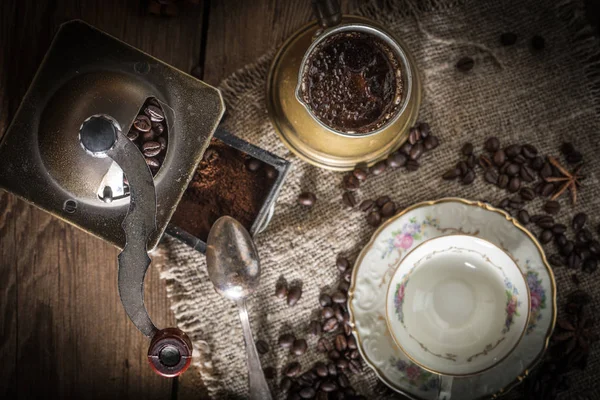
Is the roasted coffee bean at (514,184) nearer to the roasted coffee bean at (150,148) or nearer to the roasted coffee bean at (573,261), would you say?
the roasted coffee bean at (573,261)

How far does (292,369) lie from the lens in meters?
1.42

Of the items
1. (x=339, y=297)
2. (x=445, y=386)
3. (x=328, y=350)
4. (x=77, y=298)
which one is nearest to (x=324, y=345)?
(x=328, y=350)

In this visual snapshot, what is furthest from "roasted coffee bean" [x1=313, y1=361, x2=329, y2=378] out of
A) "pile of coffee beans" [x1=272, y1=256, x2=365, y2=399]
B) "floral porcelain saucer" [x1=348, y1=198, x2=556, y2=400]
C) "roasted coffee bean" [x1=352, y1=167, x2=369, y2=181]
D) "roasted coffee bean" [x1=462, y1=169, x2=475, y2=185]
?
"roasted coffee bean" [x1=462, y1=169, x2=475, y2=185]

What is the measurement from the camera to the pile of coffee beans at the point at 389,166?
1420 millimetres

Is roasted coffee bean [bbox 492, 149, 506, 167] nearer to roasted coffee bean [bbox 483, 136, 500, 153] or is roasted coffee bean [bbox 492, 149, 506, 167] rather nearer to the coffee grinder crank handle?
roasted coffee bean [bbox 483, 136, 500, 153]

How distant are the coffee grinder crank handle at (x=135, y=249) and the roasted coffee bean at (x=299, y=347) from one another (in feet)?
1.21

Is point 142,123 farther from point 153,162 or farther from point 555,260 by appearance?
point 555,260

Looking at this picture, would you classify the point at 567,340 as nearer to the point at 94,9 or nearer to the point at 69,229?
the point at 69,229

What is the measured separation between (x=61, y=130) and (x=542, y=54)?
3.92ft

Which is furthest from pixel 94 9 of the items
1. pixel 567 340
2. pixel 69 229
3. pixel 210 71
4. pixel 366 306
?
pixel 567 340

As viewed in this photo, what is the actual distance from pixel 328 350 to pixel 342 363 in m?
0.05

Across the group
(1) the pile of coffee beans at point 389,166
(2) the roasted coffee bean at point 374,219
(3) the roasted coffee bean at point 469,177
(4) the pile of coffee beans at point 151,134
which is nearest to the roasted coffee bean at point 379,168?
(1) the pile of coffee beans at point 389,166

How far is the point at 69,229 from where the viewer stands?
1432mm

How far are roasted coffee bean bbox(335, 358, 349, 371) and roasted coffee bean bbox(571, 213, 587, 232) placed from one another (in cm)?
68
